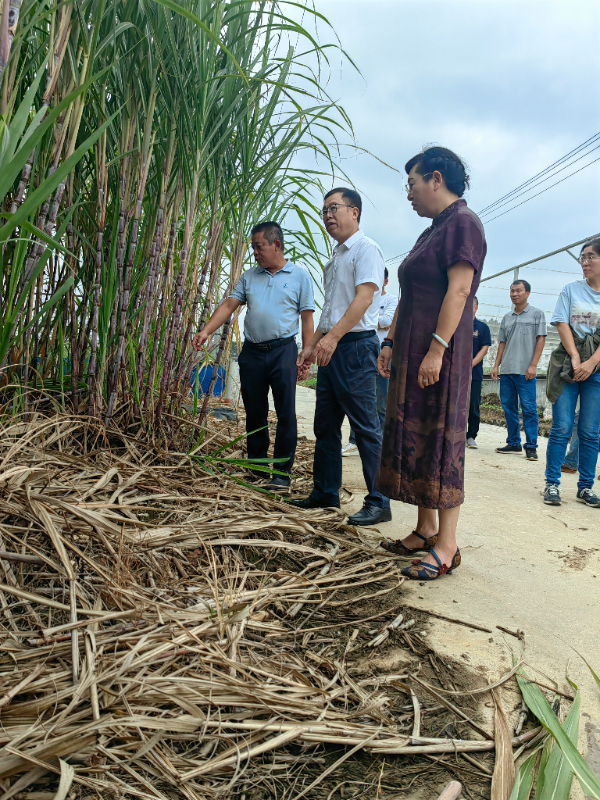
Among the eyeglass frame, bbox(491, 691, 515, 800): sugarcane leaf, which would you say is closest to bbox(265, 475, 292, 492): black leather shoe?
bbox(491, 691, 515, 800): sugarcane leaf

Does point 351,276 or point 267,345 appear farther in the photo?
point 267,345

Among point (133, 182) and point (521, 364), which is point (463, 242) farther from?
point (521, 364)

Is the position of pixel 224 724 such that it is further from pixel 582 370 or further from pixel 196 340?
pixel 582 370

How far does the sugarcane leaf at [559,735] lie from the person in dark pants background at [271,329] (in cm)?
181

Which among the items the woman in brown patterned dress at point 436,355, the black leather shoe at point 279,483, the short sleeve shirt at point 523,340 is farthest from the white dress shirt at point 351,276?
the short sleeve shirt at point 523,340

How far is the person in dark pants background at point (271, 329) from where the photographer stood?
3012mm

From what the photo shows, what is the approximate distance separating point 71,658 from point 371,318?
2087mm

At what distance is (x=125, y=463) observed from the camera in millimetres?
2029

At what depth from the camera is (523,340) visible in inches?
212

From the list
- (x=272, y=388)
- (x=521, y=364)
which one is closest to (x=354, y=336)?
(x=272, y=388)

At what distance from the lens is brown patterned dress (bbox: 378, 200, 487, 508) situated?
1.99 meters

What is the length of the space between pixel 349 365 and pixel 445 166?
1001mm

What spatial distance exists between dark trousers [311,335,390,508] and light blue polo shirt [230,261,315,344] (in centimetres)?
45

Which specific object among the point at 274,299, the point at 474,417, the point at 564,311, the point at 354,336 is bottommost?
the point at 474,417
